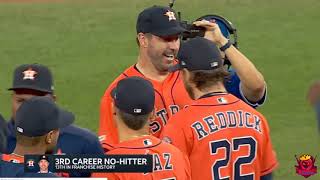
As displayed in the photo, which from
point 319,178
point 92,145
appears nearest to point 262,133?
point 92,145

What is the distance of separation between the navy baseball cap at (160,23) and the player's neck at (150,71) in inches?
7.9

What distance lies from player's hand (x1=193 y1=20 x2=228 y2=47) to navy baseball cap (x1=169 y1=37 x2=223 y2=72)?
498 millimetres

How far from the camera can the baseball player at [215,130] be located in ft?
16.5

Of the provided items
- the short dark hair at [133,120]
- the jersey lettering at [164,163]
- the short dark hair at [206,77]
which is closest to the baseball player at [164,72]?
the short dark hair at [206,77]

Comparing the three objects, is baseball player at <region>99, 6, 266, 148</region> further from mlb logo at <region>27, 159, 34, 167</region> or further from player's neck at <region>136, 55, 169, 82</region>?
mlb logo at <region>27, 159, 34, 167</region>

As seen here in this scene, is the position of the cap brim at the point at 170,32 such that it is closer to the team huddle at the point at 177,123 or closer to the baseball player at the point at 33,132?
the team huddle at the point at 177,123

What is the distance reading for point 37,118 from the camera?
14.4 feet

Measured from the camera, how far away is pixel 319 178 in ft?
28.8

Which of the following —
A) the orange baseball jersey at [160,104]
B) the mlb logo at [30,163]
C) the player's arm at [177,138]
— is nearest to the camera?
the mlb logo at [30,163]

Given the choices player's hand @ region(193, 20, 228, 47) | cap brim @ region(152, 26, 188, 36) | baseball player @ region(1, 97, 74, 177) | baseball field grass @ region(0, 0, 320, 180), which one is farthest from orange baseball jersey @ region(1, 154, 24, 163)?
baseball field grass @ region(0, 0, 320, 180)

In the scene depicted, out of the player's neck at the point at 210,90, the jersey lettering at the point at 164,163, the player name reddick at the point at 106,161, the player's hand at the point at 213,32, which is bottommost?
the player name reddick at the point at 106,161

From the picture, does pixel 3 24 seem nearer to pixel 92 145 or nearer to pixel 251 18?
pixel 251 18

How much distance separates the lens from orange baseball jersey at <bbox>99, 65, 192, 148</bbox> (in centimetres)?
584

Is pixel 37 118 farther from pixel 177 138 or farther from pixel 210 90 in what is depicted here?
pixel 210 90
